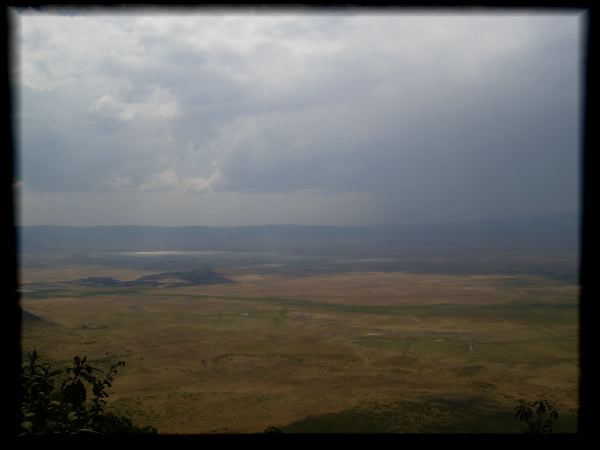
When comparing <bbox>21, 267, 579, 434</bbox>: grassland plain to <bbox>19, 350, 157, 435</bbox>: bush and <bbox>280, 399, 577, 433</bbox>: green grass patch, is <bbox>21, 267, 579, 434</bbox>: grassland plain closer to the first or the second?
<bbox>280, 399, 577, 433</bbox>: green grass patch

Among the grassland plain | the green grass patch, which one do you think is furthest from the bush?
the green grass patch

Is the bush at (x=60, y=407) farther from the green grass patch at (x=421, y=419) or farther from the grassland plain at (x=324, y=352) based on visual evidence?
the green grass patch at (x=421, y=419)

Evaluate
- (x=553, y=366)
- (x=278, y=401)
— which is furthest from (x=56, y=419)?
(x=553, y=366)

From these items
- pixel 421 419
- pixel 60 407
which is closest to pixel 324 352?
pixel 421 419

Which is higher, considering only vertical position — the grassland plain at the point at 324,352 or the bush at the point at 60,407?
the bush at the point at 60,407

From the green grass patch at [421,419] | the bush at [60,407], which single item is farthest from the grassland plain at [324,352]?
the bush at [60,407]

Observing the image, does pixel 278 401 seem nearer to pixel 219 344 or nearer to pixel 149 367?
pixel 149 367

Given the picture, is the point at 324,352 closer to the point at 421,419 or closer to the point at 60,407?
the point at 421,419

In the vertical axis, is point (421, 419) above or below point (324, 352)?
above
